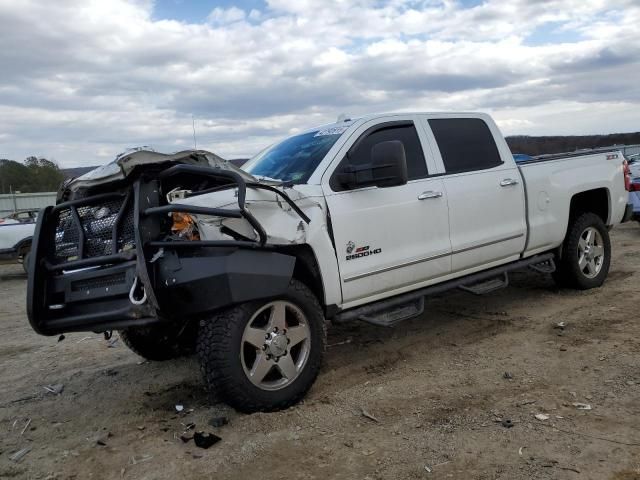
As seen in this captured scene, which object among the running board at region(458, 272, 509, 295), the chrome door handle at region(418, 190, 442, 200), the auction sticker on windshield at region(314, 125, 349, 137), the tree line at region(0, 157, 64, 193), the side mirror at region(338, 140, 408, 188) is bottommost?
the running board at region(458, 272, 509, 295)

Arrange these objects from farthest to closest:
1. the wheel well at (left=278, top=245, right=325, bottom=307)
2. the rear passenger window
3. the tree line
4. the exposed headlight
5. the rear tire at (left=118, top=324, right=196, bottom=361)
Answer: the tree line < the rear passenger window < the rear tire at (left=118, top=324, right=196, bottom=361) < the wheel well at (left=278, top=245, right=325, bottom=307) < the exposed headlight

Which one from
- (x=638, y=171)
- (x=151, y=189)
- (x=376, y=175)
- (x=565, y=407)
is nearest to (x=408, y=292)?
(x=376, y=175)

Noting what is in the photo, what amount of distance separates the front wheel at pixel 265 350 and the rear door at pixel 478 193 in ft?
5.68

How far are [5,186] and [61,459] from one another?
40.3 meters

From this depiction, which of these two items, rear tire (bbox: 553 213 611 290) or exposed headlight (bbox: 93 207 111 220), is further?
rear tire (bbox: 553 213 611 290)

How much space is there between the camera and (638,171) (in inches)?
497

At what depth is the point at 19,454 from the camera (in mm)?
3623

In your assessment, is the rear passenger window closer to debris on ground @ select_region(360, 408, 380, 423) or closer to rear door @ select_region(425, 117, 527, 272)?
rear door @ select_region(425, 117, 527, 272)

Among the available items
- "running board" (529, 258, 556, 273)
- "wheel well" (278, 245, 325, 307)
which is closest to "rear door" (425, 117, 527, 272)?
"running board" (529, 258, 556, 273)

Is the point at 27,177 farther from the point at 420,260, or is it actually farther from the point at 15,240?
the point at 420,260

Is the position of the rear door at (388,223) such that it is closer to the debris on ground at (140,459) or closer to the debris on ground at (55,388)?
the debris on ground at (140,459)

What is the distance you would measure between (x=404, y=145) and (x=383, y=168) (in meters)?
0.93

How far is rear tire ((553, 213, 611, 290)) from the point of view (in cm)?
644

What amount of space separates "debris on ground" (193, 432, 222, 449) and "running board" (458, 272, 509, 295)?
8.68 feet
